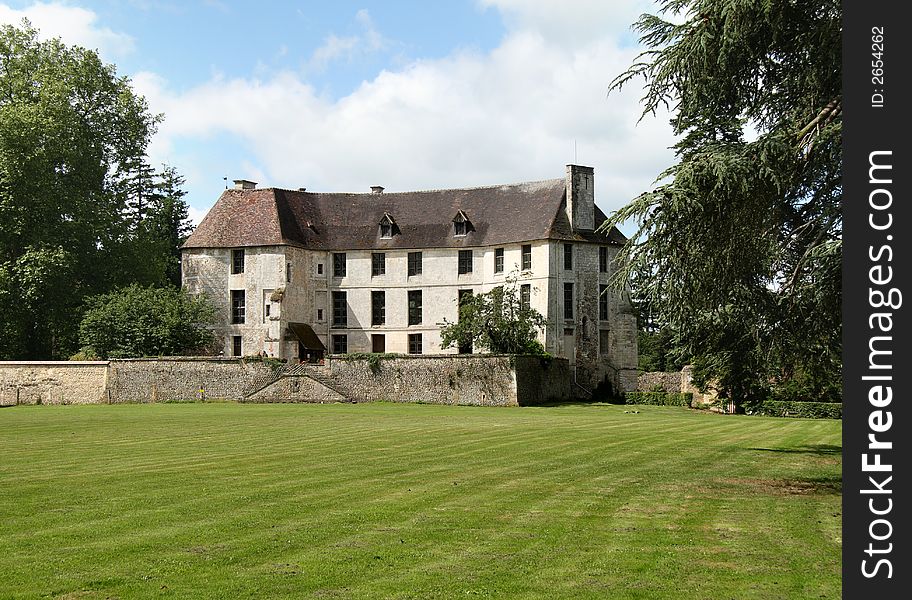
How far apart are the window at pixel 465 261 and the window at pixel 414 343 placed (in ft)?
14.0

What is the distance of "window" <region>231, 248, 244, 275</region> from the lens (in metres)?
54.6

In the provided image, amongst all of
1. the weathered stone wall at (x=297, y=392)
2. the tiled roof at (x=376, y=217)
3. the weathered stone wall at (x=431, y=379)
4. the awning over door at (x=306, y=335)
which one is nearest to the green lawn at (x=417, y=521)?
the weathered stone wall at (x=431, y=379)

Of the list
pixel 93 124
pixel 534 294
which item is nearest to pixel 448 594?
pixel 534 294

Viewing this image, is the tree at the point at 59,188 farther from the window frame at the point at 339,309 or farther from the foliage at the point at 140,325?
the window frame at the point at 339,309

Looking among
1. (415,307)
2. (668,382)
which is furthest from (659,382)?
(415,307)

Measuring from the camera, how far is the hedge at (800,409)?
137ft

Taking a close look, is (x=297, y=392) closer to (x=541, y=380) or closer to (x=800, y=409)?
(x=541, y=380)

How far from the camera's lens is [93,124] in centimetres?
5578

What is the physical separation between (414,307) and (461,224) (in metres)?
5.20

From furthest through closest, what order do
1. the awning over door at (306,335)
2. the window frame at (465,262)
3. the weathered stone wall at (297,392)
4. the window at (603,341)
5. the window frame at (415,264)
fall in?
1. the window frame at (415,264)
2. the window frame at (465,262)
3. the awning over door at (306,335)
4. the window at (603,341)
5. the weathered stone wall at (297,392)

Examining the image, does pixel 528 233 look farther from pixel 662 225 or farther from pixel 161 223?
pixel 662 225

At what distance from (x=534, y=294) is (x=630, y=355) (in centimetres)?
622

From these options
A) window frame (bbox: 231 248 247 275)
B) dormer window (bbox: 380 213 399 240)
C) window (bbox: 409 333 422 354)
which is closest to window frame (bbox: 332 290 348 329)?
window (bbox: 409 333 422 354)

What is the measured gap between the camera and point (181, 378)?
157 ft
